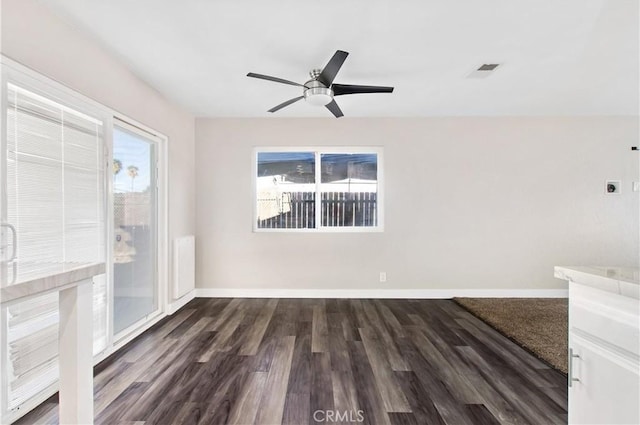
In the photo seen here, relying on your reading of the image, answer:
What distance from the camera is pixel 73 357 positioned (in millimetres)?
999

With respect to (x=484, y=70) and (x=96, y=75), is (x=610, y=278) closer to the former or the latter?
(x=484, y=70)

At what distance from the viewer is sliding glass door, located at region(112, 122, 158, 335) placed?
2531 mm

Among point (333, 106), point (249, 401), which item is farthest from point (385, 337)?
point (333, 106)

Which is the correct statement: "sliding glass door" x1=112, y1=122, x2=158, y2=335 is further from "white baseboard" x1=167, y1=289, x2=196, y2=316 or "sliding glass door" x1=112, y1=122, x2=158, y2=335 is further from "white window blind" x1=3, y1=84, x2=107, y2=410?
"white window blind" x1=3, y1=84, x2=107, y2=410

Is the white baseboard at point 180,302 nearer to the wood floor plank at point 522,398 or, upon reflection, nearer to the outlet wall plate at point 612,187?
the wood floor plank at point 522,398

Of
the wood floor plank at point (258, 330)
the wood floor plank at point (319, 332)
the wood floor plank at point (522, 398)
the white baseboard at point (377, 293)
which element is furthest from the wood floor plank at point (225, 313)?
the wood floor plank at point (522, 398)

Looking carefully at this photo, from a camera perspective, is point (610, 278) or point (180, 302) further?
point (180, 302)

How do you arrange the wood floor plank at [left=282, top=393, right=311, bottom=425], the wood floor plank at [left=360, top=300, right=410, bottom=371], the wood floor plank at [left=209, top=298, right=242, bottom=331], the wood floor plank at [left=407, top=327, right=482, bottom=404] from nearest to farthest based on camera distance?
1. the wood floor plank at [left=282, top=393, right=311, bottom=425]
2. the wood floor plank at [left=407, top=327, right=482, bottom=404]
3. the wood floor plank at [left=360, top=300, right=410, bottom=371]
4. the wood floor plank at [left=209, top=298, right=242, bottom=331]

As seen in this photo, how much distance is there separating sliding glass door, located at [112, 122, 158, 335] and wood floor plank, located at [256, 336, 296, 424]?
1.53 m

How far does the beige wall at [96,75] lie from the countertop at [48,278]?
5.00ft

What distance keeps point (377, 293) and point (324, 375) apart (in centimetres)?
199

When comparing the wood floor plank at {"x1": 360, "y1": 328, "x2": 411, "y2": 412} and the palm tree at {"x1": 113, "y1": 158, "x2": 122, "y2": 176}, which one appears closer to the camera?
the wood floor plank at {"x1": 360, "y1": 328, "x2": 411, "y2": 412}

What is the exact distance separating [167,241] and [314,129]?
7.91 feet

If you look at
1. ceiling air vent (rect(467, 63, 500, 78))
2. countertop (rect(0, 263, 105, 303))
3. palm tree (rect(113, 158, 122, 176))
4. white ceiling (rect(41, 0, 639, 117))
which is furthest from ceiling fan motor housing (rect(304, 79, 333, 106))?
countertop (rect(0, 263, 105, 303))
